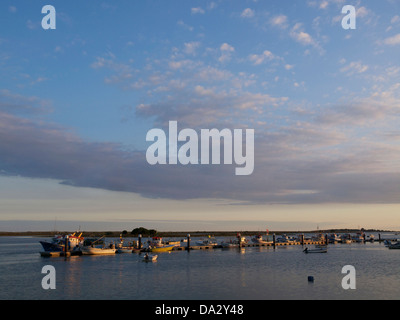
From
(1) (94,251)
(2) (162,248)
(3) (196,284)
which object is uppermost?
(3) (196,284)

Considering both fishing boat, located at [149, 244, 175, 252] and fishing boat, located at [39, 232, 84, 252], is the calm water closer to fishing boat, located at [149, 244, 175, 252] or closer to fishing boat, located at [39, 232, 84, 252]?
fishing boat, located at [39, 232, 84, 252]

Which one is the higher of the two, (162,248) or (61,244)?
(61,244)

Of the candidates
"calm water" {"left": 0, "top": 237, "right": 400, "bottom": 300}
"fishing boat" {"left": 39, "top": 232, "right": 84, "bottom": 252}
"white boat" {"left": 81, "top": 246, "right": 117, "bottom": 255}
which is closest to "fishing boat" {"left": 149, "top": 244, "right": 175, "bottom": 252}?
"white boat" {"left": 81, "top": 246, "right": 117, "bottom": 255}

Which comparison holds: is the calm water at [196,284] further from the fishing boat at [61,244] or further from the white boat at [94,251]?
the white boat at [94,251]

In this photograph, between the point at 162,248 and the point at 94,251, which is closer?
the point at 94,251

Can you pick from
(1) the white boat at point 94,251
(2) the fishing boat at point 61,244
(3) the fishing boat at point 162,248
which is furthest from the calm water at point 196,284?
(3) the fishing boat at point 162,248

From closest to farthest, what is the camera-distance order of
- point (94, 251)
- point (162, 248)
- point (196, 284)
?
point (196, 284), point (94, 251), point (162, 248)

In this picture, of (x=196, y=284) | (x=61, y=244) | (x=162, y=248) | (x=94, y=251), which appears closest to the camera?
(x=196, y=284)

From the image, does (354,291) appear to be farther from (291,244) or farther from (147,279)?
(291,244)

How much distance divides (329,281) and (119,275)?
28.3 metres

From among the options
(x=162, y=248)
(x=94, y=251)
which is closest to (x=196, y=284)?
(x=94, y=251)

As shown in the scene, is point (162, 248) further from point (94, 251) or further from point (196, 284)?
point (196, 284)
